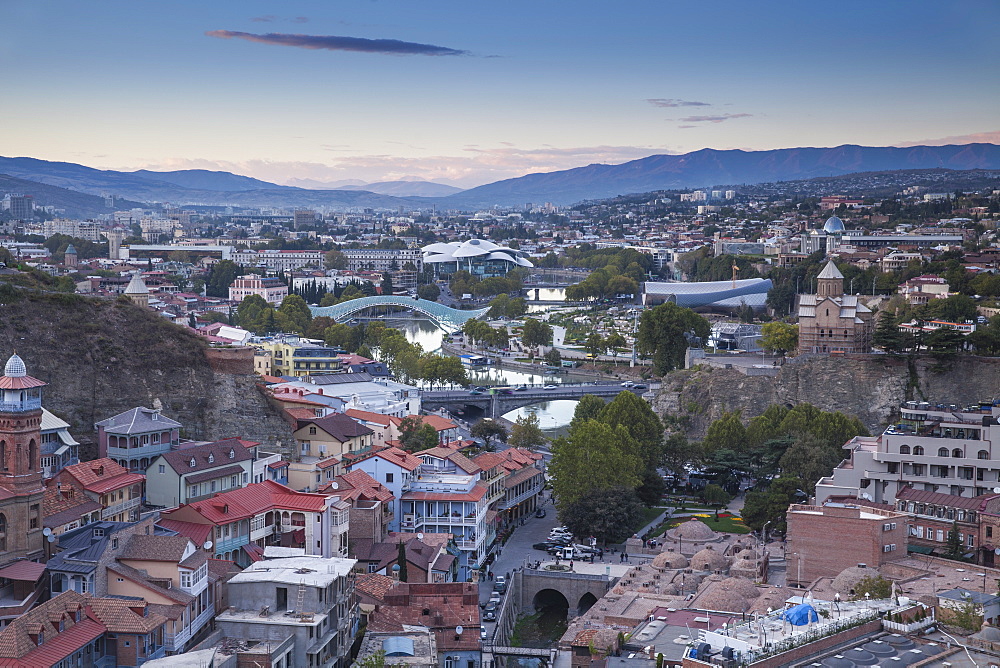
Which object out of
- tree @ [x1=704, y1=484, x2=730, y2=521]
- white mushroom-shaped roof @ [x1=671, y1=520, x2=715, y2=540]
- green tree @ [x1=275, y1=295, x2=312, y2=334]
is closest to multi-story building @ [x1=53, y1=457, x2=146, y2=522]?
white mushroom-shaped roof @ [x1=671, y1=520, x2=715, y2=540]

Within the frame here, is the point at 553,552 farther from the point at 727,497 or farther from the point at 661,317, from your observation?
the point at 661,317

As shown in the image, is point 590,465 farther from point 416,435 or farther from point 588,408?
point 588,408

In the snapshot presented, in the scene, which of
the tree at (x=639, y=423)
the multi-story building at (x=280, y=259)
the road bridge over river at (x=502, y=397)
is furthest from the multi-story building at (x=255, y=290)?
the tree at (x=639, y=423)

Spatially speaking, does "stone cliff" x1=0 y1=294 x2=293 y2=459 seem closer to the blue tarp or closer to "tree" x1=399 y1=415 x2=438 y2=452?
"tree" x1=399 y1=415 x2=438 y2=452

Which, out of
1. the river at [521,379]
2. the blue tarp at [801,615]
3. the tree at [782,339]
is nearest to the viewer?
the blue tarp at [801,615]

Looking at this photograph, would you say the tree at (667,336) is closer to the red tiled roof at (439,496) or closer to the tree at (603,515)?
the tree at (603,515)

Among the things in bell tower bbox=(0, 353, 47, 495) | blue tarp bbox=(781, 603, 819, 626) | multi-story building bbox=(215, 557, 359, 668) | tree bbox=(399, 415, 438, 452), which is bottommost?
tree bbox=(399, 415, 438, 452)
